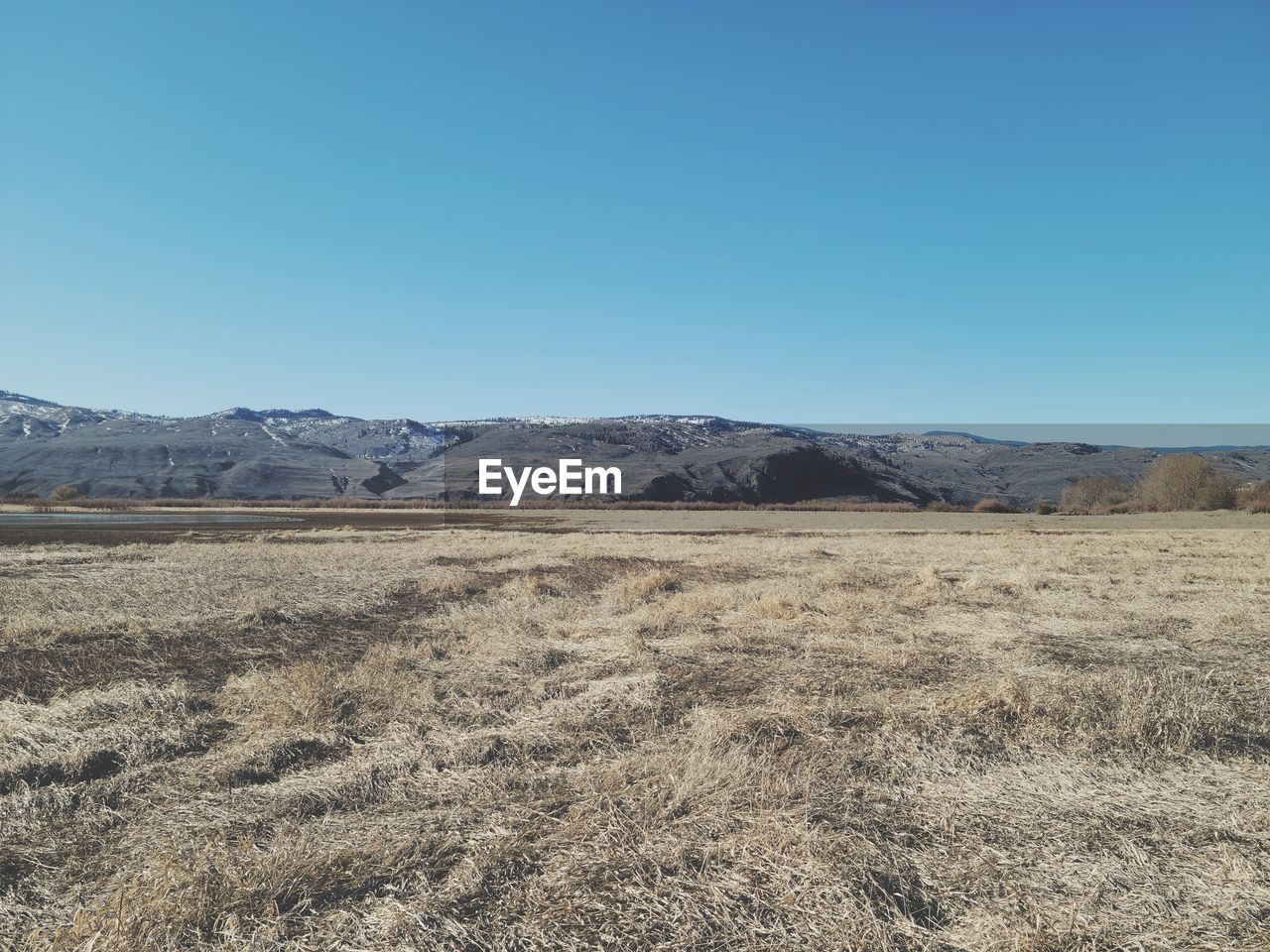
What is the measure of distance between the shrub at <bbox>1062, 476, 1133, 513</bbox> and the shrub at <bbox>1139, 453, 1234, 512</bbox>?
489 centimetres

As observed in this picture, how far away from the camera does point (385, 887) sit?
4.11 m

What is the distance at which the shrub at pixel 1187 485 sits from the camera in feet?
222

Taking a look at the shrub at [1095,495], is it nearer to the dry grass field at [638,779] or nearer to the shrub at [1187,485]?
the shrub at [1187,485]

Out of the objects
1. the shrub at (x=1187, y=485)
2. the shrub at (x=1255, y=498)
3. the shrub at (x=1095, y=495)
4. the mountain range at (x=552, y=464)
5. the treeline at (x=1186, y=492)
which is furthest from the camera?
the mountain range at (x=552, y=464)

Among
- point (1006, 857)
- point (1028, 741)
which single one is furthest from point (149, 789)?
point (1028, 741)

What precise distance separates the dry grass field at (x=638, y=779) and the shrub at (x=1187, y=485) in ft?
235

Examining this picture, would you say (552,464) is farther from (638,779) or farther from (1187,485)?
(638,779)

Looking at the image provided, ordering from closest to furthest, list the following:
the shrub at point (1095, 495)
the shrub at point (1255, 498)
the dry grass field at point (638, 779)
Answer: the dry grass field at point (638, 779), the shrub at point (1255, 498), the shrub at point (1095, 495)

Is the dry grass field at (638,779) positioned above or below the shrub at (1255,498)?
below

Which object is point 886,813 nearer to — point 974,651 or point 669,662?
point 669,662

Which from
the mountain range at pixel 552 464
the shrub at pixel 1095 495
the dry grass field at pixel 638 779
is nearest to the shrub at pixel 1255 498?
the shrub at pixel 1095 495

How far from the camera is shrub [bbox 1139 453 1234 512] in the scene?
67688 mm

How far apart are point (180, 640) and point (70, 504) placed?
3247 inches

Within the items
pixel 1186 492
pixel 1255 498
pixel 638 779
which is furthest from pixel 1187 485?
pixel 638 779
